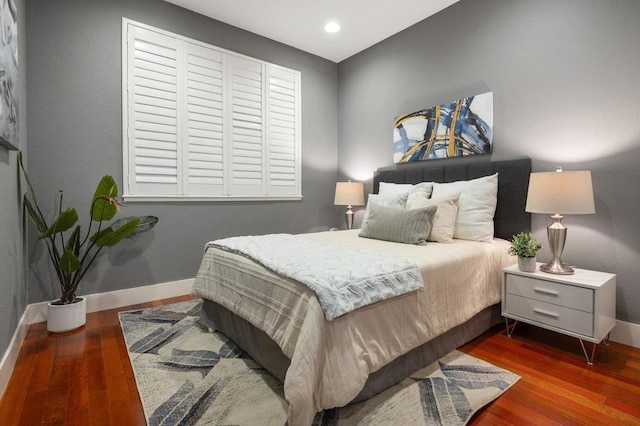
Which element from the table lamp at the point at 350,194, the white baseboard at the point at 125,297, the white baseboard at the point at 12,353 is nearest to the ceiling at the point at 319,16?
the table lamp at the point at 350,194

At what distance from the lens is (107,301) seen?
2.74 metres

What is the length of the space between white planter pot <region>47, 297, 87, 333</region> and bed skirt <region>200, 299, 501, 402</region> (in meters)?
0.95

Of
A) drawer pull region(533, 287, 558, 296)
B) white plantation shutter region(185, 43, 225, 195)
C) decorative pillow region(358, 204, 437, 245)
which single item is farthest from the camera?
white plantation shutter region(185, 43, 225, 195)

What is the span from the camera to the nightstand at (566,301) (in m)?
1.81

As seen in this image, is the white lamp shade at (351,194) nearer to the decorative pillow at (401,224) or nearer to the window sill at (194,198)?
the window sill at (194,198)

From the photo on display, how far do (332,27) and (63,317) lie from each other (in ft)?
12.0

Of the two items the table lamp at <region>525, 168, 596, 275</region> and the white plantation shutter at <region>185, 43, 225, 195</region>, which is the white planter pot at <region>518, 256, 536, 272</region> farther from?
the white plantation shutter at <region>185, 43, 225, 195</region>

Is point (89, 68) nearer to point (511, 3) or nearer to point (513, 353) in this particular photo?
point (511, 3)

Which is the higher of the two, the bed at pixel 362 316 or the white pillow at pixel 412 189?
the white pillow at pixel 412 189

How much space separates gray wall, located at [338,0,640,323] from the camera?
6.82 feet

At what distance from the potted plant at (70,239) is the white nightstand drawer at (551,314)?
290cm

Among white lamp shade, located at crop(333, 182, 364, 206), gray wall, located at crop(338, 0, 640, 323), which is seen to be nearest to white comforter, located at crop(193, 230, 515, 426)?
gray wall, located at crop(338, 0, 640, 323)

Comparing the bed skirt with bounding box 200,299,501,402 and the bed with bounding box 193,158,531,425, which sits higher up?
the bed with bounding box 193,158,531,425

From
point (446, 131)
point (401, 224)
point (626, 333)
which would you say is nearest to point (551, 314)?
point (626, 333)
